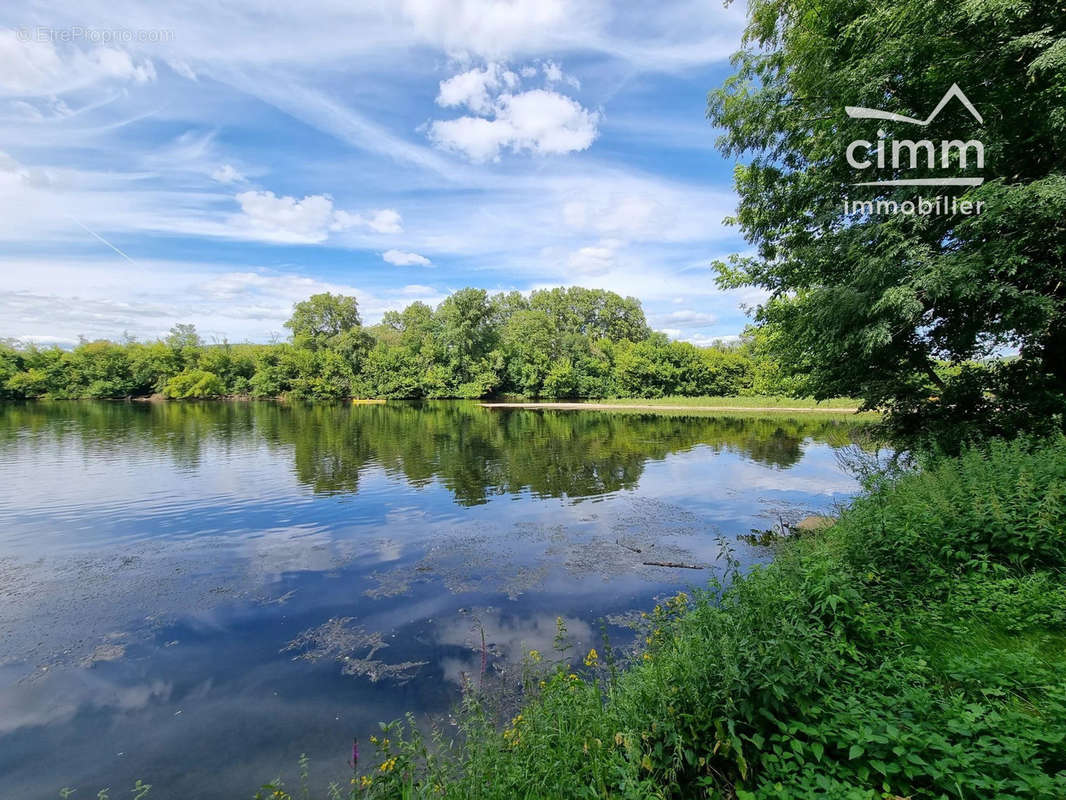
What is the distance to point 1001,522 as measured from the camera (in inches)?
221

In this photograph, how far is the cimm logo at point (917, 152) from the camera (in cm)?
855

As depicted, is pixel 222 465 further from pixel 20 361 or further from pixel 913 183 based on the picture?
pixel 20 361

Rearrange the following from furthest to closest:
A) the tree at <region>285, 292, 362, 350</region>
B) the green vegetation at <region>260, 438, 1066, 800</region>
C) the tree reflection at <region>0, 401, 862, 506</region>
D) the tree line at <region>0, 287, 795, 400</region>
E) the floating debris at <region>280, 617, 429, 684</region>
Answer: the tree at <region>285, 292, 362, 350</region> → the tree line at <region>0, 287, 795, 400</region> → the tree reflection at <region>0, 401, 862, 506</region> → the floating debris at <region>280, 617, 429, 684</region> → the green vegetation at <region>260, 438, 1066, 800</region>

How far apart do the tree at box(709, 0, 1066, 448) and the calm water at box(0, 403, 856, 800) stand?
540 centimetres

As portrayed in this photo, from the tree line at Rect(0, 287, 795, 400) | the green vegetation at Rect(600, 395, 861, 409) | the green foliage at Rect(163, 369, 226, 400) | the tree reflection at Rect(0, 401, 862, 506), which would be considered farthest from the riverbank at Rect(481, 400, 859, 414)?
the green foliage at Rect(163, 369, 226, 400)

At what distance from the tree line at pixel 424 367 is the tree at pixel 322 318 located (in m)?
5.42

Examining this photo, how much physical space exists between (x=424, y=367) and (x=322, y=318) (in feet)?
110

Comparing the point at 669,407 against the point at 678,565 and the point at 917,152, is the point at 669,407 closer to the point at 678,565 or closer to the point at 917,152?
the point at 678,565

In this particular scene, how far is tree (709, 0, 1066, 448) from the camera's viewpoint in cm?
793

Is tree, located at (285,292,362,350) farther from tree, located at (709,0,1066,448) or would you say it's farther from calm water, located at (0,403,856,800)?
tree, located at (709,0,1066,448)

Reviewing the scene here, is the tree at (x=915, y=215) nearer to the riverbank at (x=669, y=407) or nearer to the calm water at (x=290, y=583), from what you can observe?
the calm water at (x=290, y=583)

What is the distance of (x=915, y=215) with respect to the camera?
916cm

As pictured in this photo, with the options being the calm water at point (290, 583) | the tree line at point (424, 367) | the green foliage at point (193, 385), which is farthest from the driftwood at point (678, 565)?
the green foliage at point (193, 385)

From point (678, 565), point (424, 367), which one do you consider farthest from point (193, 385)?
point (678, 565)
